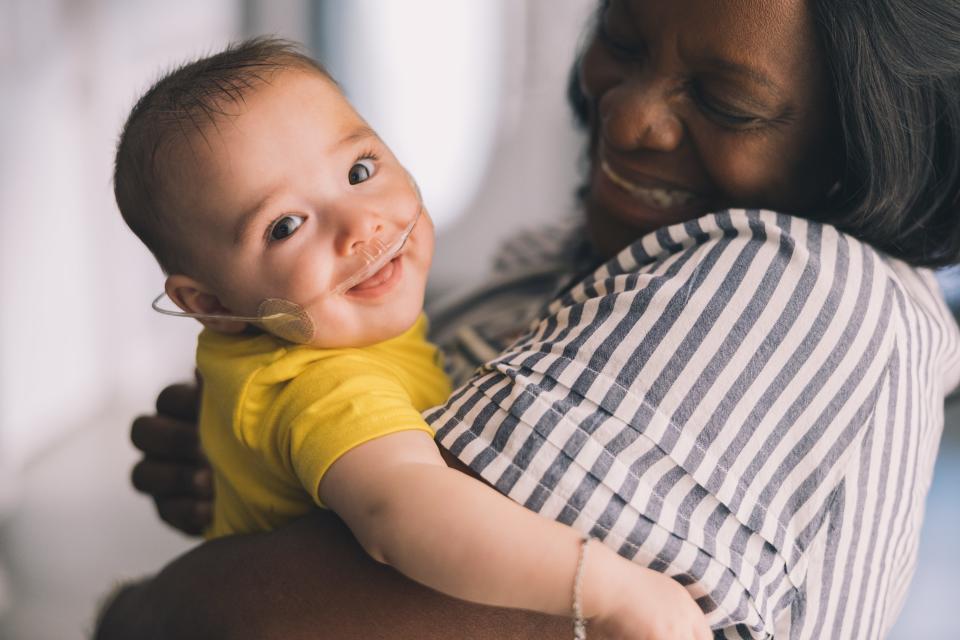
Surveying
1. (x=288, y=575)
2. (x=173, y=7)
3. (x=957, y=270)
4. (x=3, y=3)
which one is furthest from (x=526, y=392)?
(x=173, y=7)

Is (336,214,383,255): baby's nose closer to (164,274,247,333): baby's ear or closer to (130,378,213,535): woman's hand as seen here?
(164,274,247,333): baby's ear

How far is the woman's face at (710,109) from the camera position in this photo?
1044 millimetres

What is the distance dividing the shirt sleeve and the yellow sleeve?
0.06m

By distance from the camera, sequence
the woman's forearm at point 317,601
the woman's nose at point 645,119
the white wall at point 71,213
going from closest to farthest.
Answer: the woman's forearm at point 317,601
the woman's nose at point 645,119
the white wall at point 71,213

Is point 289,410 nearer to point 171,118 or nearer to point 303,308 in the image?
point 303,308

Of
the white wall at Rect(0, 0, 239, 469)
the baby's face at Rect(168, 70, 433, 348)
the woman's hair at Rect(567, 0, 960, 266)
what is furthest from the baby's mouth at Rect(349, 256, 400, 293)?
the white wall at Rect(0, 0, 239, 469)

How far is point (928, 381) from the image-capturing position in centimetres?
105

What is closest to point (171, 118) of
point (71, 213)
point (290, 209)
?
point (290, 209)

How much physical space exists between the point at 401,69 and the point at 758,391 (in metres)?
2.32

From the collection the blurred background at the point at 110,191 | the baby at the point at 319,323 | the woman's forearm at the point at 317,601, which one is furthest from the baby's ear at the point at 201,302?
the blurred background at the point at 110,191

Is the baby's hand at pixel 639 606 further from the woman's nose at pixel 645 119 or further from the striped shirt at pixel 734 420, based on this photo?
the woman's nose at pixel 645 119

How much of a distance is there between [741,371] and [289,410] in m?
0.45

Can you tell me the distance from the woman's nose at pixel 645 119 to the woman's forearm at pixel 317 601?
603 mm

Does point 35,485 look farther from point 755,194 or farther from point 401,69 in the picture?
point 755,194
